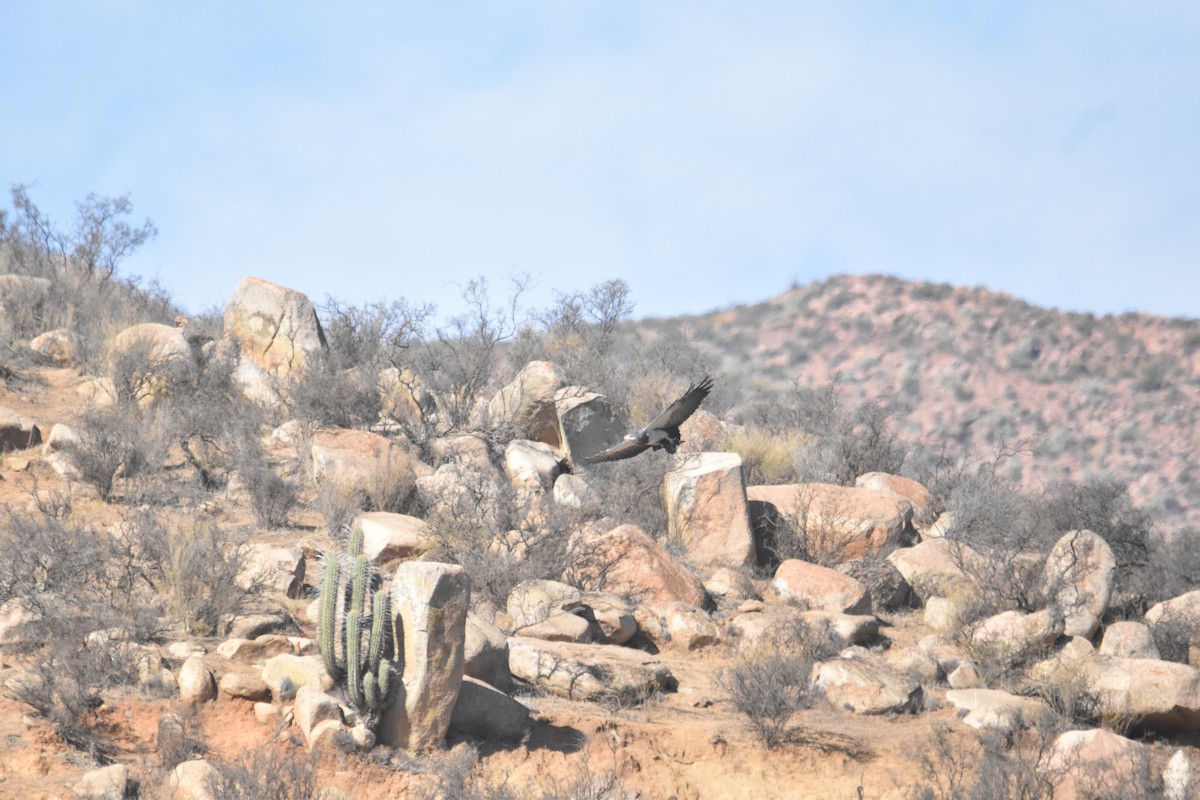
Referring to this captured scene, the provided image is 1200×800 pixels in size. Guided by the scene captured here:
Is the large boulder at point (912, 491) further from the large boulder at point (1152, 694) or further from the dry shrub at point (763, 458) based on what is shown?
the large boulder at point (1152, 694)

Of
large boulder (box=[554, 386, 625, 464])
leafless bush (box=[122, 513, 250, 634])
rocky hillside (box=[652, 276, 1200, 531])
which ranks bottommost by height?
leafless bush (box=[122, 513, 250, 634])

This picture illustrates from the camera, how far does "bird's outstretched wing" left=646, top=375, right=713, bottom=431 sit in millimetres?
9469

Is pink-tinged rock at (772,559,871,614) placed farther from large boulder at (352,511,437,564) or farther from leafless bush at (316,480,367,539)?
leafless bush at (316,480,367,539)

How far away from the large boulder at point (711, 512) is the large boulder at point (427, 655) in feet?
17.9

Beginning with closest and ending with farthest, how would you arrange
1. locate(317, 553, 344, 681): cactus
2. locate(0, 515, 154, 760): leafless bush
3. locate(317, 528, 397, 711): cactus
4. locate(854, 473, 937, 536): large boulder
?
locate(0, 515, 154, 760): leafless bush → locate(317, 528, 397, 711): cactus → locate(317, 553, 344, 681): cactus → locate(854, 473, 937, 536): large boulder

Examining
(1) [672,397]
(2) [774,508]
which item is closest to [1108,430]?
(1) [672,397]

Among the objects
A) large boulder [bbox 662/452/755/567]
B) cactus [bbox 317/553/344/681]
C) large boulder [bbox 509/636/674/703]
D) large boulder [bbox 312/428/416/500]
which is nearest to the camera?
cactus [bbox 317/553/344/681]

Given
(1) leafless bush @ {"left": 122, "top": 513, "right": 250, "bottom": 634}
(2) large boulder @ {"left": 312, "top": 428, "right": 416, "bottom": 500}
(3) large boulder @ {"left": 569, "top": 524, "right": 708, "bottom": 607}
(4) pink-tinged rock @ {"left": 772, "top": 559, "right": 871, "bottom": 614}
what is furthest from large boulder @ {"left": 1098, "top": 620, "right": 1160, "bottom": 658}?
(1) leafless bush @ {"left": 122, "top": 513, "right": 250, "bottom": 634}

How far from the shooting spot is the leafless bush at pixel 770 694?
28.4 ft

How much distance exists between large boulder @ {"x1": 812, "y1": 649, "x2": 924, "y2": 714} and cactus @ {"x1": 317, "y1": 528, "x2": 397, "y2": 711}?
3.78 meters

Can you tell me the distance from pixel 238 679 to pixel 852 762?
4.28 m

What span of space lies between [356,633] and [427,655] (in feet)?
1.53

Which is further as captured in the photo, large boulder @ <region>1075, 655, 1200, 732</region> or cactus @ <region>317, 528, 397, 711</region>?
large boulder @ <region>1075, 655, 1200, 732</region>

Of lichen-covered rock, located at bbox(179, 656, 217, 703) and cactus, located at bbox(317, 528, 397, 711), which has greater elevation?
cactus, located at bbox(317, 528, 397, 711)
